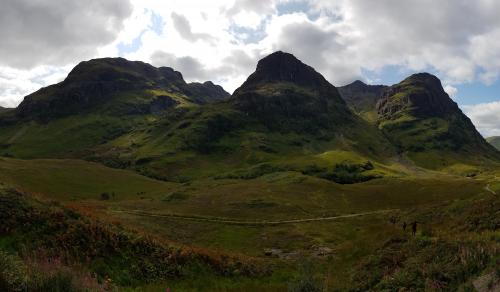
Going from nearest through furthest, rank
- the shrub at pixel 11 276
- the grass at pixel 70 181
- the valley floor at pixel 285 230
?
1. the shrub at pixel 11 276
2. the valley floor at pixel 285 230
3. the grass at pixel 70 181

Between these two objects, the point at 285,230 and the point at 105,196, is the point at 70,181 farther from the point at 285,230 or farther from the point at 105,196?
the point at 285,230

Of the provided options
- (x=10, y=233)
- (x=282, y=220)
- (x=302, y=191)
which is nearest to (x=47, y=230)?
(x=10, y=233)

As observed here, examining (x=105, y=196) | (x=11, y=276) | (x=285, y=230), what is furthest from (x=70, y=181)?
(x=11, y=276)

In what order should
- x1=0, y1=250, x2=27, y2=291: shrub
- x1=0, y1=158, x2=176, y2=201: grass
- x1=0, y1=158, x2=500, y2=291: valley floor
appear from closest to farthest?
x1=0, y1=250, x2=27, y2=291: shrub → x1=0, y1=158, x2=500, y2=291: valley floor → x1=0, y1=158, x2=176, y2=201: grass

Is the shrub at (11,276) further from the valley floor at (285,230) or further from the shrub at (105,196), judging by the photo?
the shrub at (105,196)

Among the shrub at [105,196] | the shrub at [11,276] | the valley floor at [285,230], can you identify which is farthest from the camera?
the shrub at [105,196]

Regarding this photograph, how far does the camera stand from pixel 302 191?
148 metres

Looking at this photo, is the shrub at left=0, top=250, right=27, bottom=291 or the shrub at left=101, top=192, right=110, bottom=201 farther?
the shrub at left=101, top=192, right=110, bottom=201

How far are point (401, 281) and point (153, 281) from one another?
11846 millimetres

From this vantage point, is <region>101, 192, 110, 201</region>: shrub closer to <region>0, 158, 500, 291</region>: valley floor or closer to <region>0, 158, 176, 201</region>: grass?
<region>0, 158, 500, 291</region>: valley floor

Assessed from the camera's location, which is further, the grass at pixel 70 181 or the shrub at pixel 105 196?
the shrub at pixel 105 196

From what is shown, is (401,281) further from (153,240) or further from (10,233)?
(10,233)

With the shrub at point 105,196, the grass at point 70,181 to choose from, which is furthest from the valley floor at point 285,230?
the shrub at point 105,196

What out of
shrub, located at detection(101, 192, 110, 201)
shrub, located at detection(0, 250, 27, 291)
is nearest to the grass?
shrub, located at detection(101, 192, 110, 201)
